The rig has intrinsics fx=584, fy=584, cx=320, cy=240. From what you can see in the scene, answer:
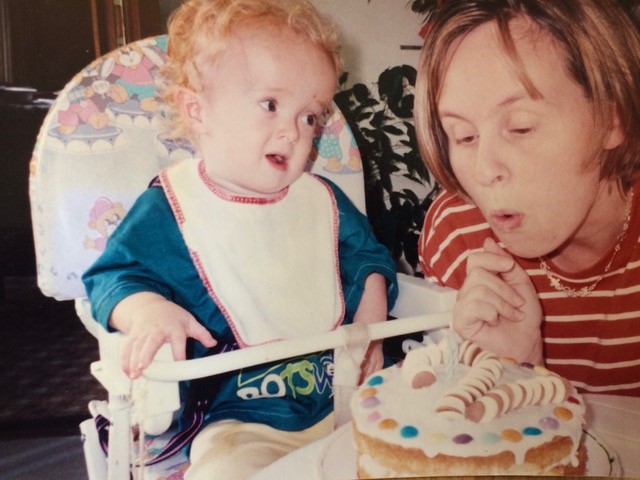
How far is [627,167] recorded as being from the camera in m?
0.61

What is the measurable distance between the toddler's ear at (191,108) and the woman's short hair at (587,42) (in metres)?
0.25

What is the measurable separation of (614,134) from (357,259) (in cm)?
30

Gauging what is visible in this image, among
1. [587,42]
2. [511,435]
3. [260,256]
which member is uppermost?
[587,42]

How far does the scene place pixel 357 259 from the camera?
0.69 m

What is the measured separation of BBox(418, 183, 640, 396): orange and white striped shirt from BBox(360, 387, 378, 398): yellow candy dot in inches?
8.2

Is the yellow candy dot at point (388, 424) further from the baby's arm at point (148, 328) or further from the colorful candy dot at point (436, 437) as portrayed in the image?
the baby's arm at point (148, 328)

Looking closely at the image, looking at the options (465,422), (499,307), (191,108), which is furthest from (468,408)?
(191,108)

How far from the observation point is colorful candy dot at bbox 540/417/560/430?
472 millimetres

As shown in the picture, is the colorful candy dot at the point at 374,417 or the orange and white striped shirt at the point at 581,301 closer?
the colorful candy dot at the point at 374,417

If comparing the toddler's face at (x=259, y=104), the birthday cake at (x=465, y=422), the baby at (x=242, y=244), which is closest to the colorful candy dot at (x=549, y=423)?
the birthday cake at (x=465, y=422)

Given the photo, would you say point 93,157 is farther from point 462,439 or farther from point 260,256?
point 462,439

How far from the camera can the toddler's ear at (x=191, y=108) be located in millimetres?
594

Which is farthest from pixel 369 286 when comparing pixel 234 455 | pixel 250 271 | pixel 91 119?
pixel 91 119

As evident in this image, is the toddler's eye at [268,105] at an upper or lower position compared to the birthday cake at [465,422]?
upper
